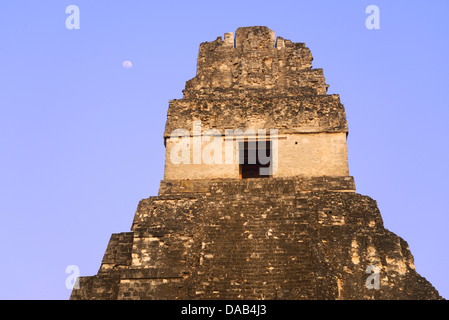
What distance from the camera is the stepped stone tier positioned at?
971cm

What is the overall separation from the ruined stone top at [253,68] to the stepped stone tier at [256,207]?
0.09 ft

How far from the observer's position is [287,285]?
9.41 m

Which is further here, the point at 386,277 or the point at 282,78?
the point at 282,78

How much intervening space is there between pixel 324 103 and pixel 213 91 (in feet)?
8.52

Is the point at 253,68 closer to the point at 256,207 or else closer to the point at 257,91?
the point at 257,91

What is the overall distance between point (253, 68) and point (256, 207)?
4.29m

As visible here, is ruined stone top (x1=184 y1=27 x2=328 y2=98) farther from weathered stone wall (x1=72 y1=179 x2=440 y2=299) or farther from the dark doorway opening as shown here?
weathered stone wall (x1=72 y1=179 x2=440 y2=299)

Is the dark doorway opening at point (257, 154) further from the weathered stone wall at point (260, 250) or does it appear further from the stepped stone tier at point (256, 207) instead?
the weathered stone wall at point (260, 250)

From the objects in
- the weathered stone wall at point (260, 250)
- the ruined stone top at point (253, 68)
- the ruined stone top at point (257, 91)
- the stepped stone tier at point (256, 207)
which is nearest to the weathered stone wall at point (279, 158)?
the stepped stone tier at point (256, 207)
